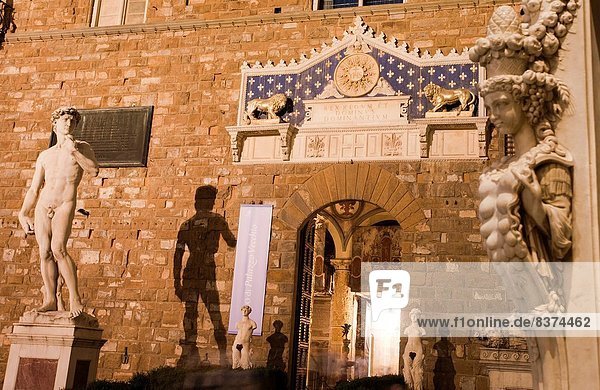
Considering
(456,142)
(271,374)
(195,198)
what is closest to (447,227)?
(456,142)

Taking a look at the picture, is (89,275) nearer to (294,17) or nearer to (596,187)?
(294,17)

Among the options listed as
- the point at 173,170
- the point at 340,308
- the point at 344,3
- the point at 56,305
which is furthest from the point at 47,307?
the point at 340,308

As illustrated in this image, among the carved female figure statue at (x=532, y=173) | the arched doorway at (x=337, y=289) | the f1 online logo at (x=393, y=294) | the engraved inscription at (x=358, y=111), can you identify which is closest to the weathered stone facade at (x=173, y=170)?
the f1 online logo at (x=393, y=294)

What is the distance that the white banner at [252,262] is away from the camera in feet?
28.6

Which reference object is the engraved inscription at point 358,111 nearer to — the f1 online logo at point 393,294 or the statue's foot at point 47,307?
the f1 online logo at point 393,294

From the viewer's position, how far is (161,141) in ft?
32.1

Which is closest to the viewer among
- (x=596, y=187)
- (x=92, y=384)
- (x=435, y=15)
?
(x=596, y=187)

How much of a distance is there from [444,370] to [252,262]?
2.84m

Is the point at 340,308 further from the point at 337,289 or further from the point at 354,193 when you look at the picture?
the point at 354,193

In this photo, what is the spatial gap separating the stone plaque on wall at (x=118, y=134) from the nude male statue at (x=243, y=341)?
2895 mm

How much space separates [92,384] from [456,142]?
5199mm

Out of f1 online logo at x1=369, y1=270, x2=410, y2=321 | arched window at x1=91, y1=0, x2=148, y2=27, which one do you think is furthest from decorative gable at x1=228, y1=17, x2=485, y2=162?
arched window at x1=91, y1=0, x2=148, y2=27

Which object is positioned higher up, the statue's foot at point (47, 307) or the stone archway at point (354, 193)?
the stone archway at point (354, 193)

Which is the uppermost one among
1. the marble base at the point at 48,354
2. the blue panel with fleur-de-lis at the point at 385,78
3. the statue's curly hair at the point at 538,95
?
the blue panel with fleur-de-lis at the point at 385,78
